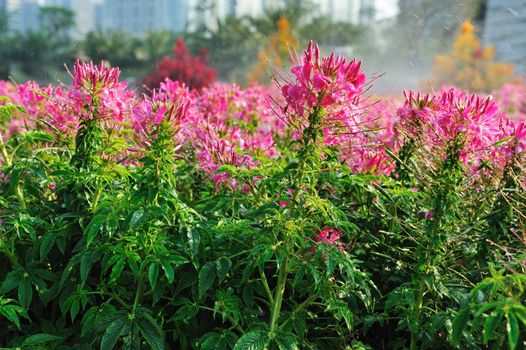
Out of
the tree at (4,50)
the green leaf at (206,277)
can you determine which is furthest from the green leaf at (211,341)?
the tree at (4,50)

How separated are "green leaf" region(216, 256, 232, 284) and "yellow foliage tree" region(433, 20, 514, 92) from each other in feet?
39.9

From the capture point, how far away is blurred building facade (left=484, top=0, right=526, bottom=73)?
17.6 meters

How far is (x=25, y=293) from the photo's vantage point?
4.88ft

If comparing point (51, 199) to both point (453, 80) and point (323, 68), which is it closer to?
point (323, 68)

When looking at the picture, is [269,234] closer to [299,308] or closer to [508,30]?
[299,308]

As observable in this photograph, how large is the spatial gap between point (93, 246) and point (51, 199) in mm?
482

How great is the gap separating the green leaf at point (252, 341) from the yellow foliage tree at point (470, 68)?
1224cm

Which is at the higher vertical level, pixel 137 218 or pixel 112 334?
pixel 137 218

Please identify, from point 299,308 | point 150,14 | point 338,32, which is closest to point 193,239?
point 299,308

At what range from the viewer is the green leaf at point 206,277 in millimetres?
1412

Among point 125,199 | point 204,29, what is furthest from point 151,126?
point 204,29

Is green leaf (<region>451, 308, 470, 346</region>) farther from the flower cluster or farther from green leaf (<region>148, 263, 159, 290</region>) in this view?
green leaf (<region>148, 263, 159, 290</region>)

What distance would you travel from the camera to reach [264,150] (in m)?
2.13

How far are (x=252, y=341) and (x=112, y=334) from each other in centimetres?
33
